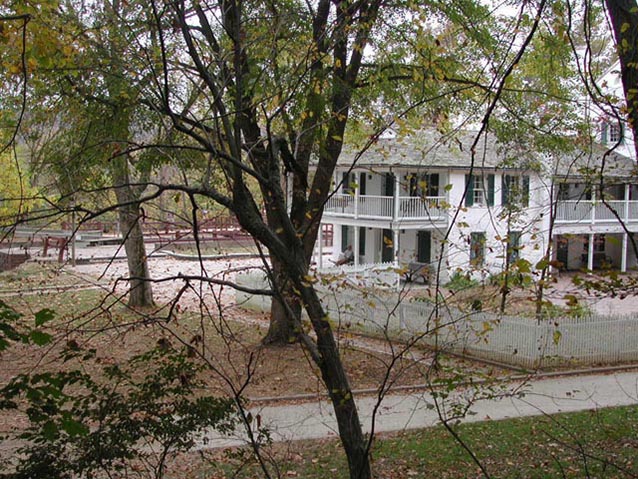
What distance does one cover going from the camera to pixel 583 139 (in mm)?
9336

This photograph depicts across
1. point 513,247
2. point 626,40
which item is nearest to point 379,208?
point 626,40

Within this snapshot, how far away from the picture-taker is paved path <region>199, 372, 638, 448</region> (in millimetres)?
9625

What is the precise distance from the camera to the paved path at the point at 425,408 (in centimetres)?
962

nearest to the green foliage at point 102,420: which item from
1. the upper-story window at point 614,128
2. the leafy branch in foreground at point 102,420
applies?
the leafy branch in foreground at point 102,420

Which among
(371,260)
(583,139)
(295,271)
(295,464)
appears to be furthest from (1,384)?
(371,260)

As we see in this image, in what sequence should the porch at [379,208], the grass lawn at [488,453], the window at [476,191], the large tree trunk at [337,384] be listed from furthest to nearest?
the window at [476,191] < the porch at [379,208] < the grass lawn at [488,453] < the large tree trunk at [337,384]

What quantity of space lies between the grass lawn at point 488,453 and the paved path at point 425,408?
372 mm

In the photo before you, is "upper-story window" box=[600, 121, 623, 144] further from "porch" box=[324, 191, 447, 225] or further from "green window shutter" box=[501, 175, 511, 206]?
"porch" box=[324, 191, 447, 225]

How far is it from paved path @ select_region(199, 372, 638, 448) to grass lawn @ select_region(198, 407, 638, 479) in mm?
372

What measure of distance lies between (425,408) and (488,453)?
8.60 feet

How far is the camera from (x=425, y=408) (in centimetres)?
1077

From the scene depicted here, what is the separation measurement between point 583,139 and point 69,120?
9524 mm

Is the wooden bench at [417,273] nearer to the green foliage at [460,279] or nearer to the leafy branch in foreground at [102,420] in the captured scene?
the green foliage at [460,279]

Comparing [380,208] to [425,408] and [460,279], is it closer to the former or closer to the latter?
[425,408]
